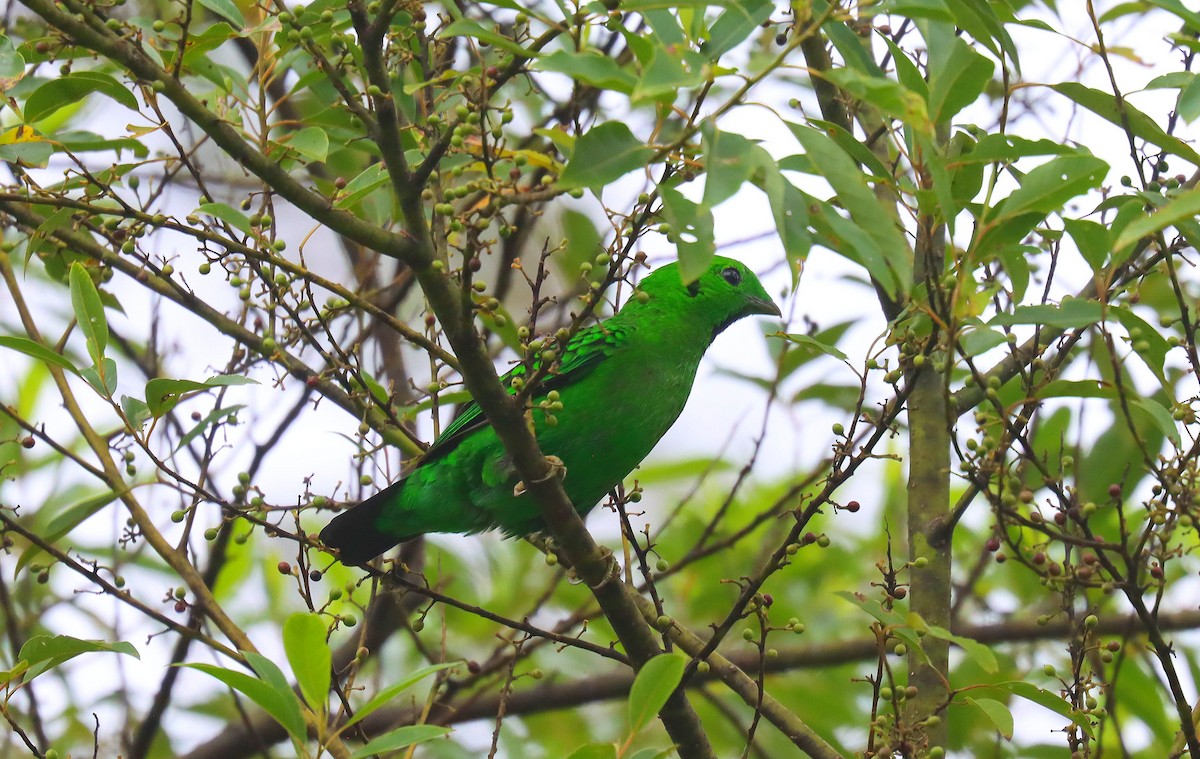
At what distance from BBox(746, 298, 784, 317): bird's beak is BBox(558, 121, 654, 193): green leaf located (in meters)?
3.62

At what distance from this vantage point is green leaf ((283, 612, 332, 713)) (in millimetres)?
2750

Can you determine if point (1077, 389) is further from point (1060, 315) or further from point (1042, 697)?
point (1042, 697)

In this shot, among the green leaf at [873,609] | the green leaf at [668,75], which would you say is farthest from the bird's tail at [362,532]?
the green leaf at [668,75]

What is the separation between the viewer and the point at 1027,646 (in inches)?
253

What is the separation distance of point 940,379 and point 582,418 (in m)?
1.43

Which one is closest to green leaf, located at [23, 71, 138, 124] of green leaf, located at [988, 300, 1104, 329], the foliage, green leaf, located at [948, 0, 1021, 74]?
the foliage

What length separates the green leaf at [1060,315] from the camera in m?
Result: 2.85

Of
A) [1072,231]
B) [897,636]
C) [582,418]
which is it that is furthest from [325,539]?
[1072,231]

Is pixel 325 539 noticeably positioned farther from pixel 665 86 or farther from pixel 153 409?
pixel 665 86

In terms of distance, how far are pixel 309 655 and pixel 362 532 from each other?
8.28ft

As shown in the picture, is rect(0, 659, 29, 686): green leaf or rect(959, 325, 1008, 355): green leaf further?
rect(0, 659, 29, 686): green leaf

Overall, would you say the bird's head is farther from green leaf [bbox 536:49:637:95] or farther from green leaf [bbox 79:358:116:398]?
green leaf [bbox 536:49:637:95]

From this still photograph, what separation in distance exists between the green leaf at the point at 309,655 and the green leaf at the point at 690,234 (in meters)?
1.18

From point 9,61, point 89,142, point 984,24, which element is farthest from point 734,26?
point 89,142
